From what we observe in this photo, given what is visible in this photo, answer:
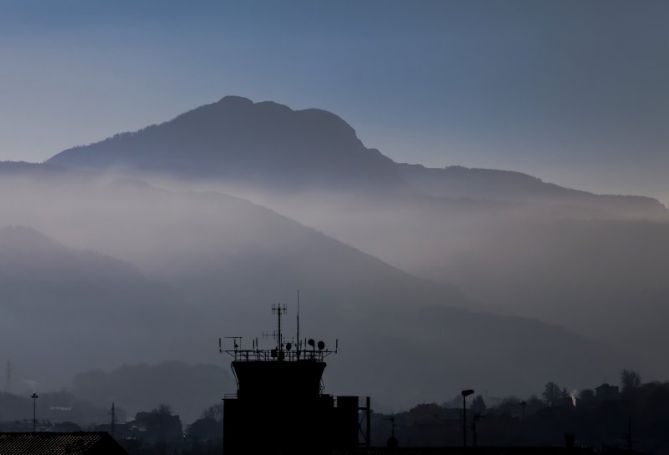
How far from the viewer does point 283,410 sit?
115 m

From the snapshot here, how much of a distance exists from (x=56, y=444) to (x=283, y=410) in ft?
104

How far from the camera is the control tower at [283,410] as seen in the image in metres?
114

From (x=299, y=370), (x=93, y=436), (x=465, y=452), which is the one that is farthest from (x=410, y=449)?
(x=299, y=370)

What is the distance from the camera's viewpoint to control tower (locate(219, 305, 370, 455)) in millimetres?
114250

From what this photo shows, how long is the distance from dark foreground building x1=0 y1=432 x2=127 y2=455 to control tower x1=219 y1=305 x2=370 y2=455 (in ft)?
87.4

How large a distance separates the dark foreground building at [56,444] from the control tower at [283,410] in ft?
87.4

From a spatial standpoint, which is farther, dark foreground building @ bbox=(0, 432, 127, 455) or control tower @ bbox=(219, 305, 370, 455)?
control tower @ bbox=(219, 305, 370, 455)

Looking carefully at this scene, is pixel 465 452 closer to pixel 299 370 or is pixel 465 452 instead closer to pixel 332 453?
pixel 332 453

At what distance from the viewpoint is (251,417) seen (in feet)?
378

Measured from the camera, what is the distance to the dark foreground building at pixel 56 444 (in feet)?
281

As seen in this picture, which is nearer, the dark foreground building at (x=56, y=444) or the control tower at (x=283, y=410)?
the dark foreground building at (x=56, y=444)

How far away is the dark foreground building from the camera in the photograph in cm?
8550

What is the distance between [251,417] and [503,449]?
29264 millimetres

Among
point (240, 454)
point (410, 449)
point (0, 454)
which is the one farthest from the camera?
point (240, 454)
